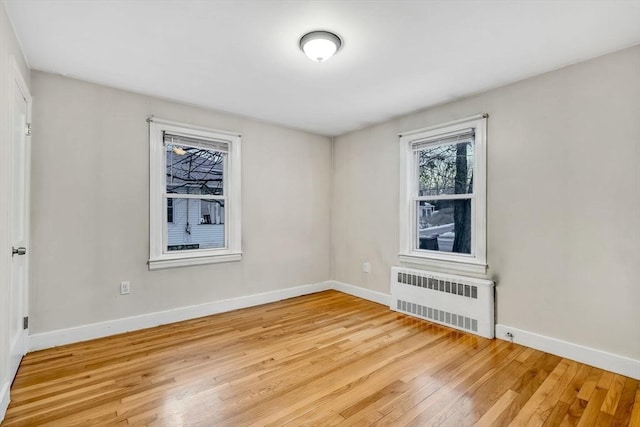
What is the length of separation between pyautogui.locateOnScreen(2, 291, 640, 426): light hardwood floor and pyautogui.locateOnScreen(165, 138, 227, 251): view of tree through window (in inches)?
41.8

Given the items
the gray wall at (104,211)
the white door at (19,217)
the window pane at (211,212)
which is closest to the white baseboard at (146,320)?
the gray wall at (104,211)

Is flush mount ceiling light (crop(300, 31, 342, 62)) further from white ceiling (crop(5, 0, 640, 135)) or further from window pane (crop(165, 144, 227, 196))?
window pane (crop(165, 144, 227, 196))

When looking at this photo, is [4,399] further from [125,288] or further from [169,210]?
Result: [169,210]

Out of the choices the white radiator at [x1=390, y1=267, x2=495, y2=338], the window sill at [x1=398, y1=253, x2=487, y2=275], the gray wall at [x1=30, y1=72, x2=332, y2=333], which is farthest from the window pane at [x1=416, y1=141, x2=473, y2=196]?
the gray wall at [x1=30, y1=72, x2=332, y2=333]

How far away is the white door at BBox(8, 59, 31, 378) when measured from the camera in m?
2.17

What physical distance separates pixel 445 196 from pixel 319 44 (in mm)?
2218

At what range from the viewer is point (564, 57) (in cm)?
250

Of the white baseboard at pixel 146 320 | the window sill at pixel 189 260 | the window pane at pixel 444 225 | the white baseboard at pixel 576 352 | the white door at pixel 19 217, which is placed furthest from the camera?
the window pane at pixel 444 225

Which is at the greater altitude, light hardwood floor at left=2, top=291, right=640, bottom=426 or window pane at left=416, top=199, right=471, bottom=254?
window pane at left=416, top=199, right=471, bottom=254

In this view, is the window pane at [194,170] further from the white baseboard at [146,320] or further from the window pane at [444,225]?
the window pane at [444,225]

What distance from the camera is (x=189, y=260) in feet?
11.6

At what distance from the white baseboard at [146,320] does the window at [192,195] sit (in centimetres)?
53

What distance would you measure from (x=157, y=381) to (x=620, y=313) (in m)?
3.49

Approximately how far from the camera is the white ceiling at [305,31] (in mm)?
1943
